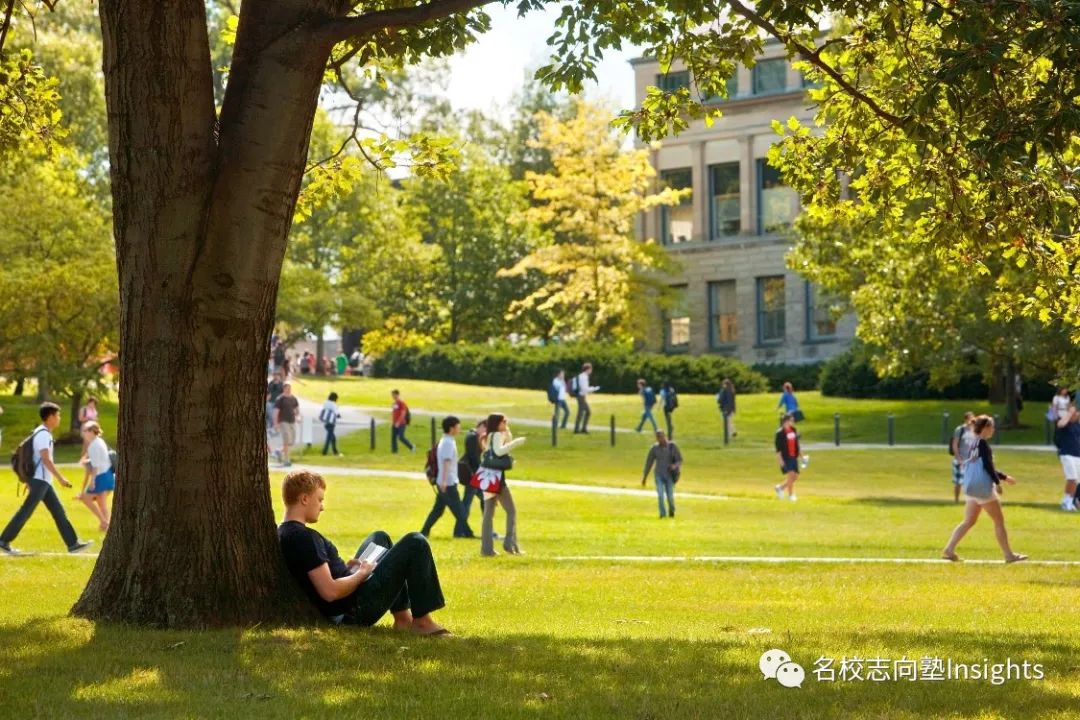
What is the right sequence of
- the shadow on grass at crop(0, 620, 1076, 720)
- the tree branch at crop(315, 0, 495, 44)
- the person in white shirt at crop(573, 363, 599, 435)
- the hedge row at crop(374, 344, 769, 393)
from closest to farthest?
the shadow on grass at crop(0, 620, 1076, 720) < the tree branch at crop(315, 0, 495, 44) < the person in white shirt at crop(573, 363, 599, 435) < the hedge row at crop(374, 344, 769, 393)

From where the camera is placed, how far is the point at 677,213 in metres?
71.1

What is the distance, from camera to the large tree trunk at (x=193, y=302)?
367 inches

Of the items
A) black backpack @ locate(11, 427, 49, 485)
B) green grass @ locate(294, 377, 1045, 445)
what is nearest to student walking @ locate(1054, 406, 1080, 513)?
black backpack @ locate(11, 427, 49, 485)

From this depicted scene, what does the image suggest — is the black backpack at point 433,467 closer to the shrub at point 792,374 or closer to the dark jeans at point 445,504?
the dark jeans at point 445,504

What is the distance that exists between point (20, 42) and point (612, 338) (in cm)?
2699

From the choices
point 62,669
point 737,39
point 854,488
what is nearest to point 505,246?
point 854,488

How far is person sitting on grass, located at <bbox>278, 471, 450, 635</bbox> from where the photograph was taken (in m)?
9.34

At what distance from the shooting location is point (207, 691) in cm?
739

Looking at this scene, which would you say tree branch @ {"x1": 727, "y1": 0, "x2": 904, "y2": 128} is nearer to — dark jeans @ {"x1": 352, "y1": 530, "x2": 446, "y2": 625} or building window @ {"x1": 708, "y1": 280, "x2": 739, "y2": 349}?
dark jeans @ {"x1": 352, "y1": 530, "x2": 446, "y2": 625}

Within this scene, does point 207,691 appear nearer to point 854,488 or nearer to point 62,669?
point 62,669

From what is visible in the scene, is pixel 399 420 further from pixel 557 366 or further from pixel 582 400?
pixel 557 366

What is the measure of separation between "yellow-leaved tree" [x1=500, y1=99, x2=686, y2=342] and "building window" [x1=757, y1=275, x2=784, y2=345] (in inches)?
207

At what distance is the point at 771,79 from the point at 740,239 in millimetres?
7026

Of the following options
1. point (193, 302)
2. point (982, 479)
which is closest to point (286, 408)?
point (982, 479)
